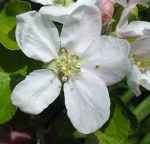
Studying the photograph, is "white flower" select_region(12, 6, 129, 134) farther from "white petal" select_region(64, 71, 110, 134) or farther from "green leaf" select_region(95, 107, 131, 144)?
"green leaf" select_region(95, 107, 131, 144)

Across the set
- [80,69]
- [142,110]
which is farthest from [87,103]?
[142,110]

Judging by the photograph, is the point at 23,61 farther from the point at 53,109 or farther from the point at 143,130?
the point at 143,130

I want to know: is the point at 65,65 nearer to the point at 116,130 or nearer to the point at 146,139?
the point at 116,130

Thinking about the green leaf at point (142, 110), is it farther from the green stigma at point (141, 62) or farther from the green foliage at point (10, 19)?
the green foliage at point (10, 19)

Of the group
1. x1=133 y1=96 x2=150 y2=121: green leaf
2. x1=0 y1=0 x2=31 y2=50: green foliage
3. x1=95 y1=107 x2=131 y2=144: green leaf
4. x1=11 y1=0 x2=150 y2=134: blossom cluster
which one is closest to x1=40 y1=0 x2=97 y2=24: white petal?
x1=11 y1=0 x2=150 y2=134: blossom cluster

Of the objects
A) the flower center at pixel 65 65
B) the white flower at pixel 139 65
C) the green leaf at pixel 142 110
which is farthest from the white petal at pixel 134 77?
the green leaf at pixel 142 110
